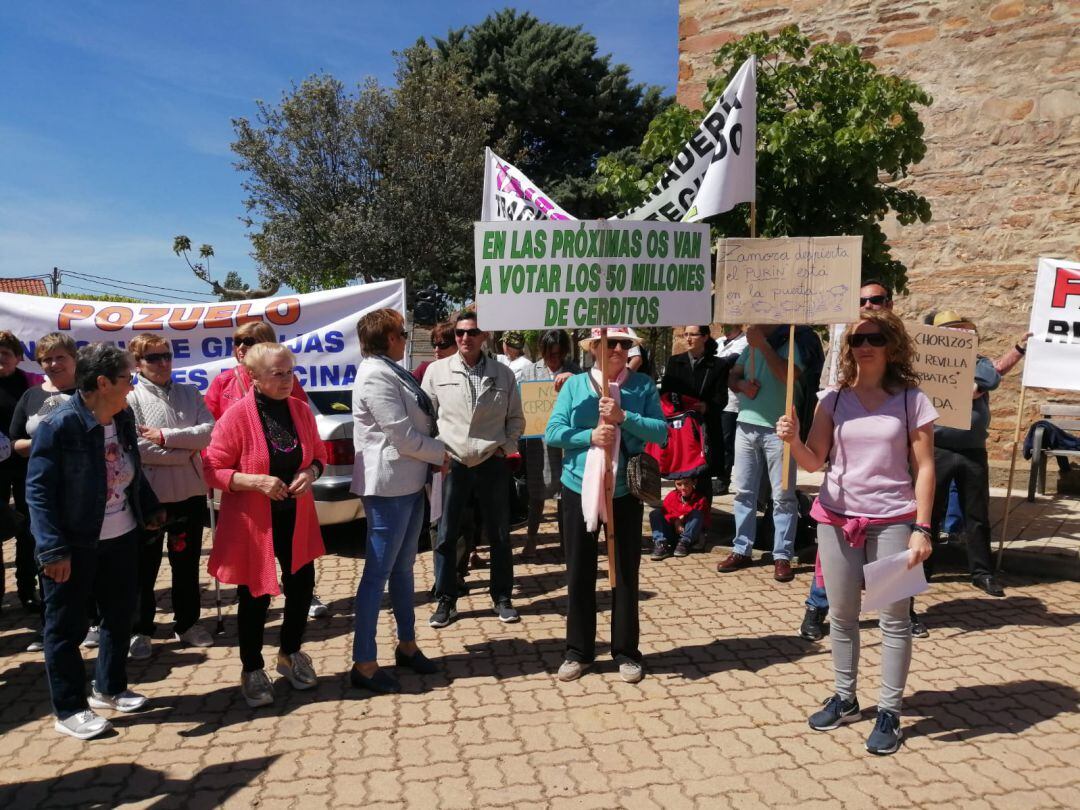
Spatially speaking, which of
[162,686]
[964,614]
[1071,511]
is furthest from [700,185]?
[1071,511]

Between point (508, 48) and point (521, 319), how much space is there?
951 inches

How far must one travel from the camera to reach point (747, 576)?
6.07 metres

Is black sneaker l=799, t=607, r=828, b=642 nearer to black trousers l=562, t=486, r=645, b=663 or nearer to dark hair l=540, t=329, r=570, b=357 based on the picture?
black trousers l=562, t=486, r=645, b=663

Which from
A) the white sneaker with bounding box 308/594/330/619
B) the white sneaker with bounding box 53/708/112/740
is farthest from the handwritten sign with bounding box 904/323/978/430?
the white sneaker with bounding box 53/708/112/740

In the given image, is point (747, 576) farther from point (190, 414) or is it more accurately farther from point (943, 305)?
point (943, 305)

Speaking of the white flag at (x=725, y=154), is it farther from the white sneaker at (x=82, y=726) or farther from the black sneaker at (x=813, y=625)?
the white sneaker at (x=82, y=726)

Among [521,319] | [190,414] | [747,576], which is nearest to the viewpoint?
[521,319]

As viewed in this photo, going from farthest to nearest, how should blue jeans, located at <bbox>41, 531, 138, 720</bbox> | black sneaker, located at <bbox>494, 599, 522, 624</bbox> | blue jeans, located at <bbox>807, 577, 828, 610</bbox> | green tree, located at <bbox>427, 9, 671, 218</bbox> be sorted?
green tree, located at <bbox>427, 9, 671, 218</bbox> < black sneaker, located at <bbox>494, 599, 522, 624</bbox> < blue jeans, located at <bbox>807, 577, 828, 610</bbox> < blue jeans, located at <bbox>41, 531, 138, 720</bbox>

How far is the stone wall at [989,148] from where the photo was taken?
10.0m

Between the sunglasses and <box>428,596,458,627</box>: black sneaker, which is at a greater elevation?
the sunglasses

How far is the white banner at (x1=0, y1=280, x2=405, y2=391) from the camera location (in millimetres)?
5676

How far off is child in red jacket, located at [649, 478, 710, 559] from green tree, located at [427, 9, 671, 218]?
19.1 m

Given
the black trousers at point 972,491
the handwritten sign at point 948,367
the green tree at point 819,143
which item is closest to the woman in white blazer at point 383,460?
the handwritten sign at point 948,367

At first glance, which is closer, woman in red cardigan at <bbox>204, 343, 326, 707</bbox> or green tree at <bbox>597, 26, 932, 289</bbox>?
woman in red cardigan at <bbox>204, 343, 326, 707</bbox>
